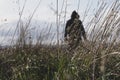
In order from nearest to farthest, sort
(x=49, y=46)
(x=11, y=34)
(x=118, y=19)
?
(x=118, y=19) → (x=11, y=34) → (x=49, y=46)

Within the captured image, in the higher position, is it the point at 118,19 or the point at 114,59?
the point at 118,19

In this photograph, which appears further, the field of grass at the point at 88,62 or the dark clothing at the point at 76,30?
the dark clothing at the point at 76,30

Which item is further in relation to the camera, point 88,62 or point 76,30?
point 76,30

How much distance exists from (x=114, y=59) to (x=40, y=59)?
3.58ft

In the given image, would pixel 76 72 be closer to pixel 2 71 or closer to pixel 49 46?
pixel 2 71

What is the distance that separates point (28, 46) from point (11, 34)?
1.07 feet

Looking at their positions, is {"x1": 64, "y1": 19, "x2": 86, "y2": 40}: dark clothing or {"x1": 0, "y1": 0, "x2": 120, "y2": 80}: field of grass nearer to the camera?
{"x1": 0, "y1": 0, "x2": 120, "y2": 80}: field of grass

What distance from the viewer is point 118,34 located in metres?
4.14

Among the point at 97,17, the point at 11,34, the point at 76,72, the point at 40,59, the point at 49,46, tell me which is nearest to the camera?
the point at 76,72

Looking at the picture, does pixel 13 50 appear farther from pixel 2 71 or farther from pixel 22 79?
pixel 22 79

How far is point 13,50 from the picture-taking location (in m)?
5.64

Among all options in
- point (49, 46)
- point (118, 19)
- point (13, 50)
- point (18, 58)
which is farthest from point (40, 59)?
point (49, 46)

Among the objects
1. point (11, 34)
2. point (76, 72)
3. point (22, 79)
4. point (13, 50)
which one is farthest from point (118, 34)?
point (11, 34)

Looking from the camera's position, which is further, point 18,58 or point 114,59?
point 18,58
